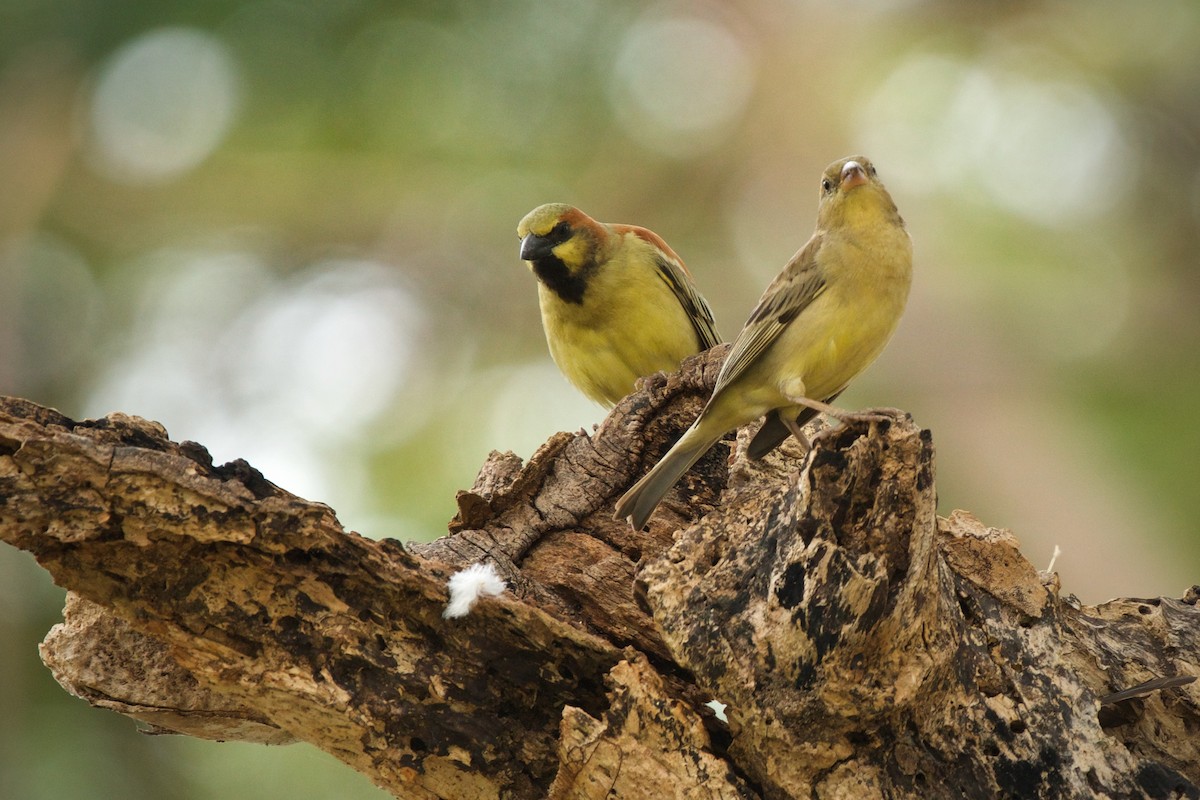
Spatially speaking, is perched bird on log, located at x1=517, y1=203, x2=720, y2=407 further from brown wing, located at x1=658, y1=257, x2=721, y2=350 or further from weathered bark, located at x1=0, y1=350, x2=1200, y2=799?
weathered bark, located at x1=0, y1=350, x2=1200, y2=799

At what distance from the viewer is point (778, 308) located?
15.2 feet

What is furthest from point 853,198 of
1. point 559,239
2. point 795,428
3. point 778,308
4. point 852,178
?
point 559,239

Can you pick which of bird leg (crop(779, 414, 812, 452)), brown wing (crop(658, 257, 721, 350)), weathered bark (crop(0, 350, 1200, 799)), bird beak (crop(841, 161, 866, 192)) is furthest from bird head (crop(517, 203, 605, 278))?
weathered bark (crop(0, 350, 1200, 799))

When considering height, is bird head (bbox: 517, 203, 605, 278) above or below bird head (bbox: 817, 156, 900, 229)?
above

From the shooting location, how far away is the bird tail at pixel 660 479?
3957 millimetres

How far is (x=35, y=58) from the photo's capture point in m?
8.00

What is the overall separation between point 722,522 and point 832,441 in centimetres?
37

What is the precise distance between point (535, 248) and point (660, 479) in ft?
9.04

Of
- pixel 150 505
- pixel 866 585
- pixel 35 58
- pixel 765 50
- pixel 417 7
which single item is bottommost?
pixel 150 505

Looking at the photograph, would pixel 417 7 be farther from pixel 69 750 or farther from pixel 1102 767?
pixel 1102 767

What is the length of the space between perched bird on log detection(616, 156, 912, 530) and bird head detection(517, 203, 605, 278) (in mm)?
1864

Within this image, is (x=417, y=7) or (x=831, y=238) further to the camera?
(x=417, y=7)

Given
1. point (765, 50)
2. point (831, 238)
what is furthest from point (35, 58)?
point (831, 238)

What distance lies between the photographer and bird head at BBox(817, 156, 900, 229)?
4812 mm
